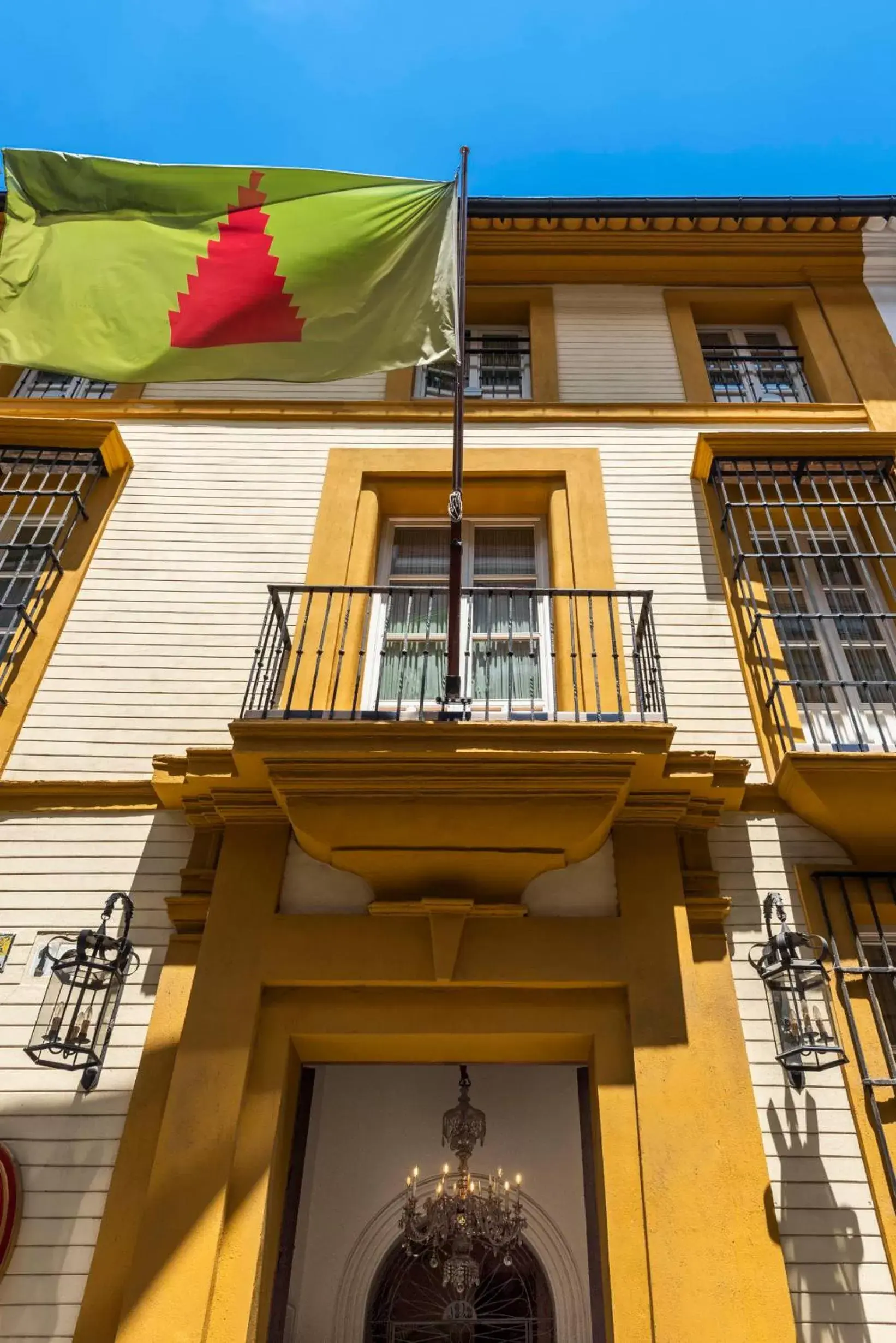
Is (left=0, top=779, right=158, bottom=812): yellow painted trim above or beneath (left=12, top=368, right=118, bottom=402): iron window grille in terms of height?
beneath

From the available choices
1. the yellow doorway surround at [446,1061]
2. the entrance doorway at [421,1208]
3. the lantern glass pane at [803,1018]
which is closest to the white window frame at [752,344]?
the yellow doorway surround at [446,1061]

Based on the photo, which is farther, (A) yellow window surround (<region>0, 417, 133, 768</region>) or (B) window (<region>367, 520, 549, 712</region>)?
(A) yellow window surround (<region>0, 417, 133, 768</region>)

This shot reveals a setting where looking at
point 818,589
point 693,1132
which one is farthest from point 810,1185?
point 818,589

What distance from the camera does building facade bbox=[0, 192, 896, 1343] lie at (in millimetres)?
4109

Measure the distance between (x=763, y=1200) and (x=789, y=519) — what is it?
16.8 ft

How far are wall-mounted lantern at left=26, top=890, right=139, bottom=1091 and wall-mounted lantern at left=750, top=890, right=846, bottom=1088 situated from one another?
3.69m

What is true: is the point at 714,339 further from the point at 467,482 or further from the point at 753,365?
the point at 467,482

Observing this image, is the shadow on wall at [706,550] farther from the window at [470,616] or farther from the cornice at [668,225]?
the cornice at [668,225]

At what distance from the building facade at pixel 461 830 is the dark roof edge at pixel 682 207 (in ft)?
5.29

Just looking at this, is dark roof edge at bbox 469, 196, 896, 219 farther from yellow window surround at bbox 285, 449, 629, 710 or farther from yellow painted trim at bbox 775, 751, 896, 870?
yellow painted trim at bbox 775, 751, 896, 870

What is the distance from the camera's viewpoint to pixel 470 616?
550 centimetres

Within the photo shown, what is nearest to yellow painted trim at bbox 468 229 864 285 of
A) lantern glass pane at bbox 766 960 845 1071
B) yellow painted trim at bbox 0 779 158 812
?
yellow painted trim at bbox 0 779 158 812

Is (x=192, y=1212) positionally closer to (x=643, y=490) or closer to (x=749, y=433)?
(x=643, y=490)

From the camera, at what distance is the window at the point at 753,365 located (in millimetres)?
9023
